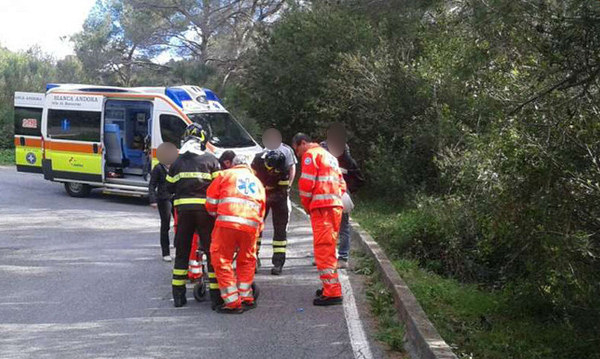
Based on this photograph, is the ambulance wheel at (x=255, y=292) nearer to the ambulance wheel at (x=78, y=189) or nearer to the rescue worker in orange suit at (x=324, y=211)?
the rescue worker in orange suit at (x=324, y=211)

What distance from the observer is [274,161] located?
872 cm

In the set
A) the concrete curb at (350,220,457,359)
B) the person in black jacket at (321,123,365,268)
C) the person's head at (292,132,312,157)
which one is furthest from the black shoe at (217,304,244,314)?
the person in black jacket at (321,123,365,268)

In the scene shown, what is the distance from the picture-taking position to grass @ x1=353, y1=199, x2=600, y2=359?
6.18 m

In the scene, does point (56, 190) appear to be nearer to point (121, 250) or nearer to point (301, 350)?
point (121, 250)

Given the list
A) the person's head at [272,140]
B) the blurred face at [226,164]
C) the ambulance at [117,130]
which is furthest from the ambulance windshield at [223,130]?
the blurred face at [226,164]

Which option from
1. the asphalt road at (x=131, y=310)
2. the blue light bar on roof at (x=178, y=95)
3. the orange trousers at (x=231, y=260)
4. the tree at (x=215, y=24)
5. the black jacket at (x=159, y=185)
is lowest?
the asphalt road at (x=131, y=310)

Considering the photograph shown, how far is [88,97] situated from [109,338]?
1115 cm

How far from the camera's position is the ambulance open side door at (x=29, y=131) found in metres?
18.3

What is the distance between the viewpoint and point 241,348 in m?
6.15

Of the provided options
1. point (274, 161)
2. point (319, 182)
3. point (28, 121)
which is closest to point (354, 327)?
point (319, 182)

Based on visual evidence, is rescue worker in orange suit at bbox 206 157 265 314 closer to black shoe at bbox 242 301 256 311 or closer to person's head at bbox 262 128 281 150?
black shoe at bbox 242 301 256 311

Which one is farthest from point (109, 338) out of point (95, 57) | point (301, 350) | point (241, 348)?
point (95, 57)

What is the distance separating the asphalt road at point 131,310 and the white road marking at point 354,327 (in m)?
0.02

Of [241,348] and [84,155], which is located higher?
[84,155]
